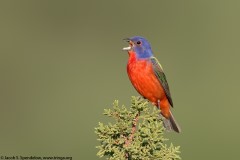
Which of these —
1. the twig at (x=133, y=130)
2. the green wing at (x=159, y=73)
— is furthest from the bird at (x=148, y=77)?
the twig at (x=133, y=130)

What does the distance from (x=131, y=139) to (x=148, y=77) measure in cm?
418

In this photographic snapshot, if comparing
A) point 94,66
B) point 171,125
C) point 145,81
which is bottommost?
point 171,125

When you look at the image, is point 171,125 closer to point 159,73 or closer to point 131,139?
point 159,73

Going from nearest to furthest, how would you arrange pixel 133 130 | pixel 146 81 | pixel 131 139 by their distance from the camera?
pixel 131 139 → pixel 133 130 → pixel 146 81

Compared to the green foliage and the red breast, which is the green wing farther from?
the green foliage

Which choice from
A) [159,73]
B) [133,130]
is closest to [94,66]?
[159,73]

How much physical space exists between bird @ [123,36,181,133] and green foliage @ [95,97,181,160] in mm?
3729

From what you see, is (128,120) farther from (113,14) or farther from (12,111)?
(113,14)

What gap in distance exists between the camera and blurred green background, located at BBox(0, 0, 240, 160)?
1480 centimetres

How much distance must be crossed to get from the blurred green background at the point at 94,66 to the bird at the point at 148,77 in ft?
11.8

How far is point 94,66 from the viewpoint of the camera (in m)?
23.2

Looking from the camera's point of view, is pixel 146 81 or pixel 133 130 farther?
pixel 146 81

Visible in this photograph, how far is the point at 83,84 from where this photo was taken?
20.5m

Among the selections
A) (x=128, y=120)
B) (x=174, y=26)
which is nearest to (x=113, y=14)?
(x=174, y=26)
